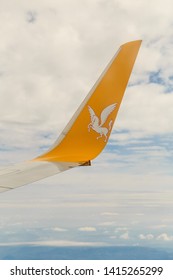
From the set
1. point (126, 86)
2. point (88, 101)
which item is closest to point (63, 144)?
point (88, 101)

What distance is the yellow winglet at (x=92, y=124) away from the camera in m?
6.91

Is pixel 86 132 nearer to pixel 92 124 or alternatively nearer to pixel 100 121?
pixel 92 124

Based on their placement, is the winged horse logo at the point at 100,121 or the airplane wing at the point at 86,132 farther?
the winged horse logo at the point at 100,121

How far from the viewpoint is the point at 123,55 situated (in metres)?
7.62

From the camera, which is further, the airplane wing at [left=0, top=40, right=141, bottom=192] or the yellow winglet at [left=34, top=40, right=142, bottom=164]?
the yellow winglet at [left=34, top=40, right=142, bottom=164]

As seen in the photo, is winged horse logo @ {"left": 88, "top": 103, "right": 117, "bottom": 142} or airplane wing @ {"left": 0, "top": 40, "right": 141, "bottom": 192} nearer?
airplane wing @ {"left": 0, "top": 40, "right": 141, "bottom": 192}

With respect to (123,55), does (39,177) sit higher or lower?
lower

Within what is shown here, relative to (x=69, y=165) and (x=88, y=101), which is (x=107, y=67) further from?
(x=69, y=165)

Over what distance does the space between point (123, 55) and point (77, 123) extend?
216 centimetres

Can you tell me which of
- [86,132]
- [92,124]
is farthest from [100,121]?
[86,132]

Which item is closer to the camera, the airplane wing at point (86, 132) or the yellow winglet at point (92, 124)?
the airplane wing at point (86, 132)

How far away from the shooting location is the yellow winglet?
6.91 metres

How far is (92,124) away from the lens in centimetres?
691

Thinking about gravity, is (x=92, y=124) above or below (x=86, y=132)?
above
